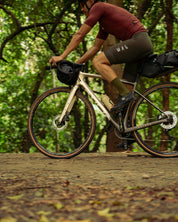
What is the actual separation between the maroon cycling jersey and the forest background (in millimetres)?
3974

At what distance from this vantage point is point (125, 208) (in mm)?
2125

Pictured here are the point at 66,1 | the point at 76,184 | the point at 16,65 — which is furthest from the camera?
the point at 16,65

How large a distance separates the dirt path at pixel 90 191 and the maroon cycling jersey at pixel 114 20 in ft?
5.00

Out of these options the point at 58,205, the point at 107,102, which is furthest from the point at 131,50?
the point at 58,205

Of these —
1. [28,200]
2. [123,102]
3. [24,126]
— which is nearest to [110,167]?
[123,102]

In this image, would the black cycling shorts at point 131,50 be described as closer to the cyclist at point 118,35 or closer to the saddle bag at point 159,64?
the cyclist at point 118,35

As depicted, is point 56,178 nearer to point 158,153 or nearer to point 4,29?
point 158,153

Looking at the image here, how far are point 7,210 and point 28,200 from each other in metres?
0.26

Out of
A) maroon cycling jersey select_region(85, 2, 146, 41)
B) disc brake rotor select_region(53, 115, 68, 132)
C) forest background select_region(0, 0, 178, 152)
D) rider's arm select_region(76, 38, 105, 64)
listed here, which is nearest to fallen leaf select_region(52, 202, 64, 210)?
disc brake rotor select_region(53, 115, 68, 132)

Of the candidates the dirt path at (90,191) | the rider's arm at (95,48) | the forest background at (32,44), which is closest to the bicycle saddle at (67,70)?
the rider's arm at (95,48)

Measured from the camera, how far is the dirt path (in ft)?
6.62

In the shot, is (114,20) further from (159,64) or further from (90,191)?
(90,191)

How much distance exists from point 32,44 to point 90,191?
793cm

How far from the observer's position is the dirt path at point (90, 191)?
2.02 meters
